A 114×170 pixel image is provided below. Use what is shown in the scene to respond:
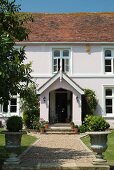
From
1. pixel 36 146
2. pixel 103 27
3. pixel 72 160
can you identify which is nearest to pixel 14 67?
pixel 72 160

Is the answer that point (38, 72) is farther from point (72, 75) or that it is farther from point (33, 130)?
point (33, 130)

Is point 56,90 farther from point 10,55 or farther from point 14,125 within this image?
point 10,55

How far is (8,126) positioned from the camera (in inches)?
587

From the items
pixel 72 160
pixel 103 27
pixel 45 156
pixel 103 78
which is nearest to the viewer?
pixel 72 160

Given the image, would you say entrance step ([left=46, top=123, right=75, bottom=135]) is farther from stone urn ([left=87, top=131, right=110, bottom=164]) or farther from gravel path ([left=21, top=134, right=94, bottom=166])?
stone urn ([left=87, top=131, right=110, bottom=164])

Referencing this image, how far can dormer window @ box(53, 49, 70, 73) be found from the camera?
32.4m

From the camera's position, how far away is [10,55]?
14406 mm

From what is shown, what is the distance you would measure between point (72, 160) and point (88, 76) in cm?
1780

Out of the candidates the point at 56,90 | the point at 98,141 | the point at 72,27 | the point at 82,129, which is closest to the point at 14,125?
the point at 98,141

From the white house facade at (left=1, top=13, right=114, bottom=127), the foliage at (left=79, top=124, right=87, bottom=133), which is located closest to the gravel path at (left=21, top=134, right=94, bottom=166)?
the foliage at (left=79, top=124, right=87, bottom=133)

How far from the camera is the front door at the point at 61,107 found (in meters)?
32.9

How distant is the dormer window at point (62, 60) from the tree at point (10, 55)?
1618cm

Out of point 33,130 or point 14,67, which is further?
point 33,130

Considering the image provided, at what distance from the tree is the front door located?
17.2 meters
